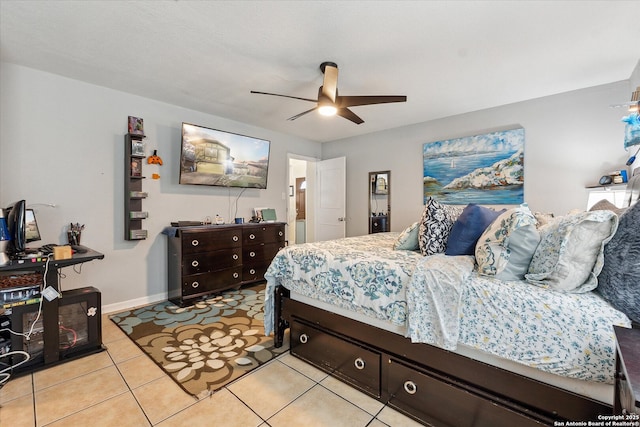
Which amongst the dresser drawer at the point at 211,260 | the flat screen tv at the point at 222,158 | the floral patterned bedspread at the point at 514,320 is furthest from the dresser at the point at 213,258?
the floral patterned bedspread at the point at 514,320

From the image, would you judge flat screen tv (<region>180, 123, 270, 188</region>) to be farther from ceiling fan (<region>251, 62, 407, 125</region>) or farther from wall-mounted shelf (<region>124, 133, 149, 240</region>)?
ceiling fan (<region>251, 62, 407, 125</region>)

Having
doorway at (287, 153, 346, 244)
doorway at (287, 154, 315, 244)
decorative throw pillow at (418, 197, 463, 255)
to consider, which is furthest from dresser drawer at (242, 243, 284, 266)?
decorative throw pillow at (418, 197, 463, 255)

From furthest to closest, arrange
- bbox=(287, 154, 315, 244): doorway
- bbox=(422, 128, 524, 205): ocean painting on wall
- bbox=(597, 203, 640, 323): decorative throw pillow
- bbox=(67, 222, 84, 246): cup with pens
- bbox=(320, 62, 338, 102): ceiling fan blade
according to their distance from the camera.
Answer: bbox=(287, 154, 315, 244): doorway, bbox=(422, 128, 524, 205): ocean painting on wall, bbox=(67, 222, 84, 246): cup with pens, bbox=(320, 62, 338, 102): ceiling fan blade, bbox=(597, 203, 640, 323): decorative throw pillow

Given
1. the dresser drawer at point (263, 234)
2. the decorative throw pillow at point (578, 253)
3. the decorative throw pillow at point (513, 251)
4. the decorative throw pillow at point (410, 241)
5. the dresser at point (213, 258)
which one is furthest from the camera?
the dresser drawer at point (263, 234)

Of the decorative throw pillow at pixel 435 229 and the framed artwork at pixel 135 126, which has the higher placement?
the framed artwork at pixel 135 126

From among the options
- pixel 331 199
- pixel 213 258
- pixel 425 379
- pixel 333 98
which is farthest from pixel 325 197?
pixel 425 379

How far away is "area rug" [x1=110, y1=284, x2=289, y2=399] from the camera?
198 cm

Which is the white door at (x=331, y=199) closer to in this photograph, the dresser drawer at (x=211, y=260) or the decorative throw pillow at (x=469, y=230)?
the dresser drawer at (x=211, y=260)

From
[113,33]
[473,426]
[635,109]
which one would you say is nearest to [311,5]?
[113,33]

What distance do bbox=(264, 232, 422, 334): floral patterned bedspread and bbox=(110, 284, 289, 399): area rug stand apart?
11.5 inches

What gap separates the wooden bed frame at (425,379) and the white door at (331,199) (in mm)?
3196

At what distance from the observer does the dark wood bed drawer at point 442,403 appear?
128 centimetres

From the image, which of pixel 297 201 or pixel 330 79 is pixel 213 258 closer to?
pixel 330 79

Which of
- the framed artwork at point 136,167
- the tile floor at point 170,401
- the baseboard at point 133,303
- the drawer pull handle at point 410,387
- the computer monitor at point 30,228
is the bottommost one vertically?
the tile floor at point 170,401
